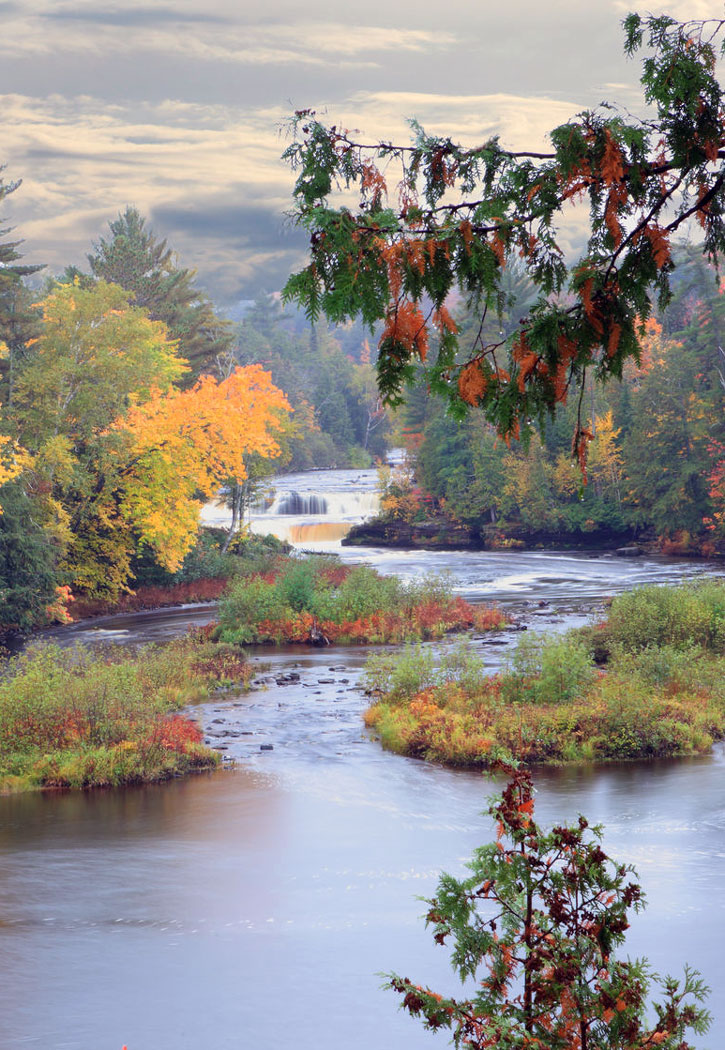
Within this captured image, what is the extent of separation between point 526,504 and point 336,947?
165 feet

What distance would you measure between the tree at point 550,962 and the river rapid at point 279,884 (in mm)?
4556

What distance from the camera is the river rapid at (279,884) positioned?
9320 mm

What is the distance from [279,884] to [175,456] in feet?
80.5

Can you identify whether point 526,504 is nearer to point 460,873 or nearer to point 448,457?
point 448,457

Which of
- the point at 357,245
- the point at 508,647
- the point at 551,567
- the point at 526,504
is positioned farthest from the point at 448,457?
the point at 357,245

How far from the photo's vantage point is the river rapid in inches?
367

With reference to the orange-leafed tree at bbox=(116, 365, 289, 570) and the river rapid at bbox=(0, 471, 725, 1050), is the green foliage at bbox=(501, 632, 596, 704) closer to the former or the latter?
the river rapid at bbox=(0, 471, 725, 1050)

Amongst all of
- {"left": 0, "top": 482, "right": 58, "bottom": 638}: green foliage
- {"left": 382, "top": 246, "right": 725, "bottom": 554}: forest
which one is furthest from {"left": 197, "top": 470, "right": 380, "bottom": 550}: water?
{"left": 0, "top": 482, "right": 58, "bottom": 638}: green foliage

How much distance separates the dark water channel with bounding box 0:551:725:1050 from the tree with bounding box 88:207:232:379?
40.8 meters

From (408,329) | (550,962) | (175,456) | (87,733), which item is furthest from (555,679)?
(175,456)

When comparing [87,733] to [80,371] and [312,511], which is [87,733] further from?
[312,511]

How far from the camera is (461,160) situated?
6.20 metres

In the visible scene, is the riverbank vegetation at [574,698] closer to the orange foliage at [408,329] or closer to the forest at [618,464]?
the orange foliage at [408,329]

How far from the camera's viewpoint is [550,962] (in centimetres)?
468
